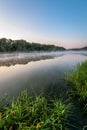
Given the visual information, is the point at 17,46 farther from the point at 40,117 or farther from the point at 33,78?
the point at 40,117

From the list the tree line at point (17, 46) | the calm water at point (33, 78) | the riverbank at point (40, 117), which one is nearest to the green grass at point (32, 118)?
the riverbank at point (40, 117)

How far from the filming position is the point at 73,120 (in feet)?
19.5

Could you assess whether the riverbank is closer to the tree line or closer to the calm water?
the calm water

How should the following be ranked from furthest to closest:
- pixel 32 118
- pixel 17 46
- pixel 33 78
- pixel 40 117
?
pixel 17 46 < pixel 33 78 < pixel 32 118 < pixel 40 117

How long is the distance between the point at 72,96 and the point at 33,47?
94.2 metres

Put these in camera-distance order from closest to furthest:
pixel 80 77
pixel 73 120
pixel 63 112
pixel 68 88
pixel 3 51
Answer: pixel 63 112
pixel 73 120
pixel 80 77
pixel 68 88
pixel 3 51

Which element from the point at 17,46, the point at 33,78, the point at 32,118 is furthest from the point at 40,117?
the point at 17,46

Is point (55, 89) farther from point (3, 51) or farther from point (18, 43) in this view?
point (18, 43)

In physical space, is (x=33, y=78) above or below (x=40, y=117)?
below

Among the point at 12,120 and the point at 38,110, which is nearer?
the point at 12,120

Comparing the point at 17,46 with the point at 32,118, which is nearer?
the point at 32,118

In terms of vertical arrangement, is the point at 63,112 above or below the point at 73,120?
above

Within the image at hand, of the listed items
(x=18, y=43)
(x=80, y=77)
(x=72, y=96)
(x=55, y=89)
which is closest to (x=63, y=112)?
(x=72, y=96)

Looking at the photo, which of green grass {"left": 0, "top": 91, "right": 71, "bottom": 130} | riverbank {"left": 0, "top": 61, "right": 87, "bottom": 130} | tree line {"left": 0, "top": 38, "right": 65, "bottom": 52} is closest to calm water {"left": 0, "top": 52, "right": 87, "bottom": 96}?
riverbank {"left": 0, "top": 61, "right": 87, "bottom": 130}
